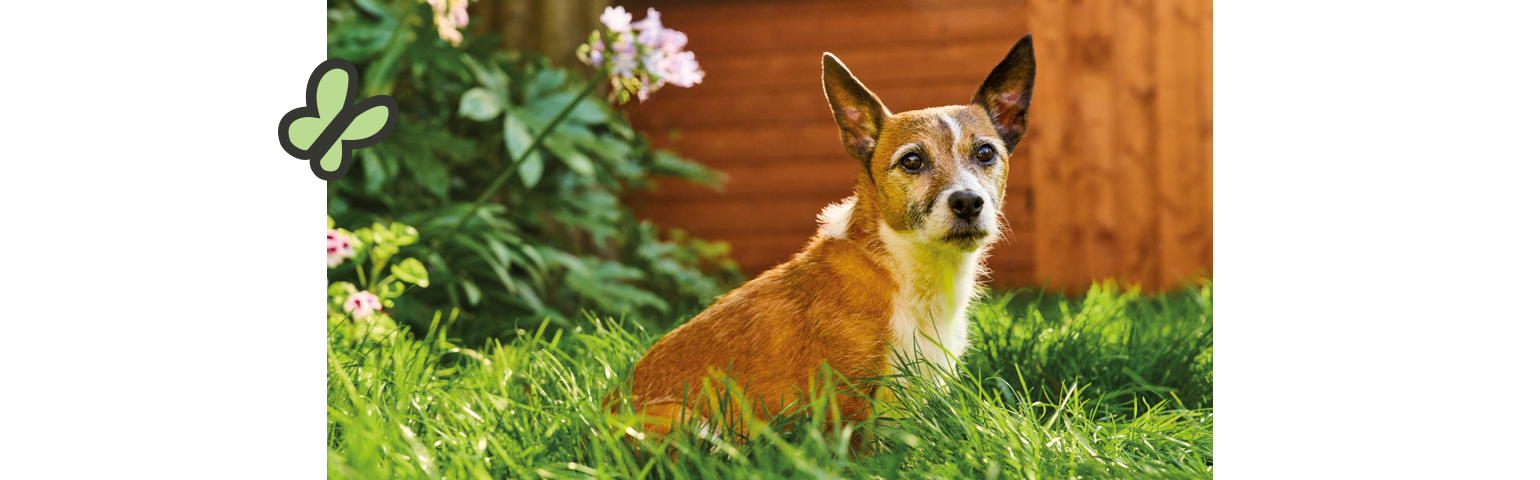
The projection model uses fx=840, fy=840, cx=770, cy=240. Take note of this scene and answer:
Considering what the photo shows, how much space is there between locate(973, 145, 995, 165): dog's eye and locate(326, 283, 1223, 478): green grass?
41cm

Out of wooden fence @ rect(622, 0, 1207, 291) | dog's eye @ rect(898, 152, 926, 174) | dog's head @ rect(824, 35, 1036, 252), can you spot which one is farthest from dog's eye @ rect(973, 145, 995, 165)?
wooden fence @ rect(622, 0, 1207, 291)

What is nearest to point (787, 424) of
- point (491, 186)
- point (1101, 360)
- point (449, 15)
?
point (1101, 360)

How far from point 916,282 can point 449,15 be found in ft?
7.41

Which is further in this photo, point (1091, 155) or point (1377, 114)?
point (1091, 155)

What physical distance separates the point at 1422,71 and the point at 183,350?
1268mm

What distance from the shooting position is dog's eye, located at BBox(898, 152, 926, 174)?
1551 millimetres

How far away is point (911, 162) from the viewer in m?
1.55

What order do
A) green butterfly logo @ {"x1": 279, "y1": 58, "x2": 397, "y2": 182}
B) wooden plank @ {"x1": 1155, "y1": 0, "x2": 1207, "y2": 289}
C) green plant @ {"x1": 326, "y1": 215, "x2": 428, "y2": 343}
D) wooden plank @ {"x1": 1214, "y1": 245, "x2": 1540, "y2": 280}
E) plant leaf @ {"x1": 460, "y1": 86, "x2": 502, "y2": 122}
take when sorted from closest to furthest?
wooden plank @ {"x1": 1214, "y1": 245, "x2": 1540, "y2": 280} → green butterfly logo @ {"x1": 279, "y1": 58, "x2": 397, "y2": 182} → green plant @ {"x1": 326, "y1": 215, "x2": 428, "y2": 343} → plant leaf @ {"x1": 460, "y1": 86, "x2": 502, "y2": 122} → wooden plank @ {"x1": 1155, "y1": 0, "x2": 1207, "y2": 289}

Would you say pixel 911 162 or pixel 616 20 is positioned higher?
pixel 616 20

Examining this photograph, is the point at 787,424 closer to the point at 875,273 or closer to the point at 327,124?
the point at 875,273

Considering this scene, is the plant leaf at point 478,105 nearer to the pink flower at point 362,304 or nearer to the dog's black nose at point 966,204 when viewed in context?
the pink flower at point 362,304

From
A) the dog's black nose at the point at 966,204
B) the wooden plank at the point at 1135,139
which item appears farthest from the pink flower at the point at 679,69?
the wooden plank at the point at 1135,139

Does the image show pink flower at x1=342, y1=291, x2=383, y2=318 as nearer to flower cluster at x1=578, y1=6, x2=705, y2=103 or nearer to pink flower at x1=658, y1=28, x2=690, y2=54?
flower cluster at x1=578, y1=6, x2=705, y2=103

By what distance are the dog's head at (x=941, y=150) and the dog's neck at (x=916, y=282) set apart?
1.4 inches
